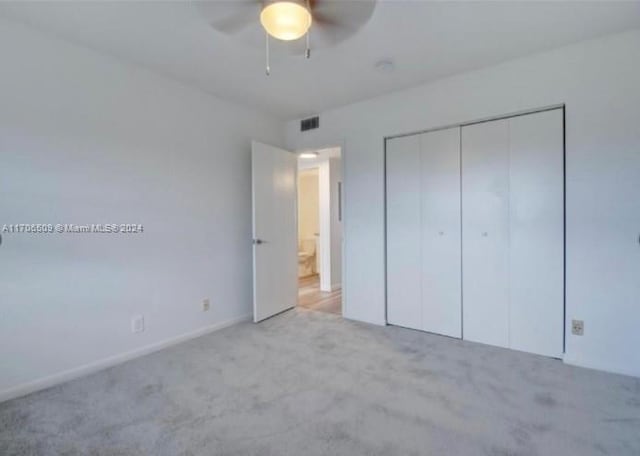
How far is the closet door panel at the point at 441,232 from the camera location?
9.95 ft

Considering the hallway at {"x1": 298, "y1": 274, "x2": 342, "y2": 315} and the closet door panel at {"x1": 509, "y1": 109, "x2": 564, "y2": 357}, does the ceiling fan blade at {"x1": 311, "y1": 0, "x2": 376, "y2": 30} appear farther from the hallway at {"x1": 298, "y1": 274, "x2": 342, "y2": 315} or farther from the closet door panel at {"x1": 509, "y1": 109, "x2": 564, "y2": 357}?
the hallway at {"x1": 298, "y1": 274, "x2": 342, "y2": 315}

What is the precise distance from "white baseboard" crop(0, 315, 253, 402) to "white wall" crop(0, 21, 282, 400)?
0.05 feet

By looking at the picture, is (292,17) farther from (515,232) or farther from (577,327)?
(577,327)

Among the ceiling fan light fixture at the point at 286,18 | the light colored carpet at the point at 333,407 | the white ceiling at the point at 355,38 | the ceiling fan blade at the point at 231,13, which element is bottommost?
the light colored carpet at the point at 333,407

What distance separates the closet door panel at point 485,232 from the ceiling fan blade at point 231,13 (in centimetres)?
215

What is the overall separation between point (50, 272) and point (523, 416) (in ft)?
10.1

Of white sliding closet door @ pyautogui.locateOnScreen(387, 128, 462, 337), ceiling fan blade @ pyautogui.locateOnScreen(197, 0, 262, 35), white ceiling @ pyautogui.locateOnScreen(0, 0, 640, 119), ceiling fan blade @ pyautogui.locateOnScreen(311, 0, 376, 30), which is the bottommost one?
white sliding closet door @ pyautogui.locateOnScreen(387, 128, 462, 337)

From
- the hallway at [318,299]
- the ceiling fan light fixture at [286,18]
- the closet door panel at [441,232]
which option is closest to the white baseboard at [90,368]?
the hallway at [318,299]

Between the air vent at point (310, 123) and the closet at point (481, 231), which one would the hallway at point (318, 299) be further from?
the air vent at point (310, 123)

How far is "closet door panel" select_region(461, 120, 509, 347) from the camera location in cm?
279

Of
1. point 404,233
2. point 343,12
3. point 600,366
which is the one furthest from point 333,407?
point 343,12

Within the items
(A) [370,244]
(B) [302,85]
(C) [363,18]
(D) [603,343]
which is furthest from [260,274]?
(D) [603,343]

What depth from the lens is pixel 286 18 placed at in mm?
1466

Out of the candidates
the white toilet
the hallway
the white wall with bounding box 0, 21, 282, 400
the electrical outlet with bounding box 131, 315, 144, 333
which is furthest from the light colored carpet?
the white toilet
